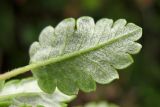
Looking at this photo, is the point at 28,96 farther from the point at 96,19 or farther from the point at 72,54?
the point at 96,19

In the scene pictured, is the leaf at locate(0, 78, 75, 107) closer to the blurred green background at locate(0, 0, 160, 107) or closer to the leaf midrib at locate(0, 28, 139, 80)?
the leaf midrib at locate(0, 28, 139, 80)

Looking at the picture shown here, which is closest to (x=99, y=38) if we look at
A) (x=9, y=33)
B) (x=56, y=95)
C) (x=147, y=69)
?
(x=56, y=95)

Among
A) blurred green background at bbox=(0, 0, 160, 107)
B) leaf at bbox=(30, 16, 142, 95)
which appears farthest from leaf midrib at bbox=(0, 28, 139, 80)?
blurred green background at bbox=(0, 0, 160, 107)

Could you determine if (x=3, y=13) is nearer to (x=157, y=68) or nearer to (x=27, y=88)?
(x=157, y=68)

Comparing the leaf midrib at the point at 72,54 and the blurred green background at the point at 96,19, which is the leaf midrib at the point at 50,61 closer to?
the leaf midrib at the point at 72,54

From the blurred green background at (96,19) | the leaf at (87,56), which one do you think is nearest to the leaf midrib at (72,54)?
the leaf at (87,56)
